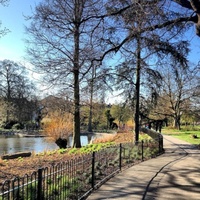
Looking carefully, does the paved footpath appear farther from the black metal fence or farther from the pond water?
the pond water

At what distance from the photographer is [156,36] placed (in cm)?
902

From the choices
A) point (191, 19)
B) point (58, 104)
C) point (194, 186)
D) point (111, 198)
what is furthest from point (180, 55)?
point (58, 104)

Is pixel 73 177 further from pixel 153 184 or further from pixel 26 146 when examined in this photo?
pixel 26 146

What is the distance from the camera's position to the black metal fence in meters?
5.14

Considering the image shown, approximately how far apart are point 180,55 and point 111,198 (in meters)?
7.83

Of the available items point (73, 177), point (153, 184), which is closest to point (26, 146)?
point (153, 184)

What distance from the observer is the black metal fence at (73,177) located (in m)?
5.14

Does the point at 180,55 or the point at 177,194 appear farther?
the point at 180,55

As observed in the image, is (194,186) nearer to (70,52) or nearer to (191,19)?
(191,19)

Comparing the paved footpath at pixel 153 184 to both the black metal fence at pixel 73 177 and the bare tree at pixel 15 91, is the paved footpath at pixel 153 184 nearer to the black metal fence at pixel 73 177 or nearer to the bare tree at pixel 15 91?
the black metal fence at pixel 73 177

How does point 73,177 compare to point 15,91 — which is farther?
point 15,91

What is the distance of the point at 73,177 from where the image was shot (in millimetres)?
7453

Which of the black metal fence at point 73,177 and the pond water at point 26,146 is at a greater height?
the black metal fence at point 73,177

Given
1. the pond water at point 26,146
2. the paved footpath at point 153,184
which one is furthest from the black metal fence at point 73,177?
the pond water at point 26,146
